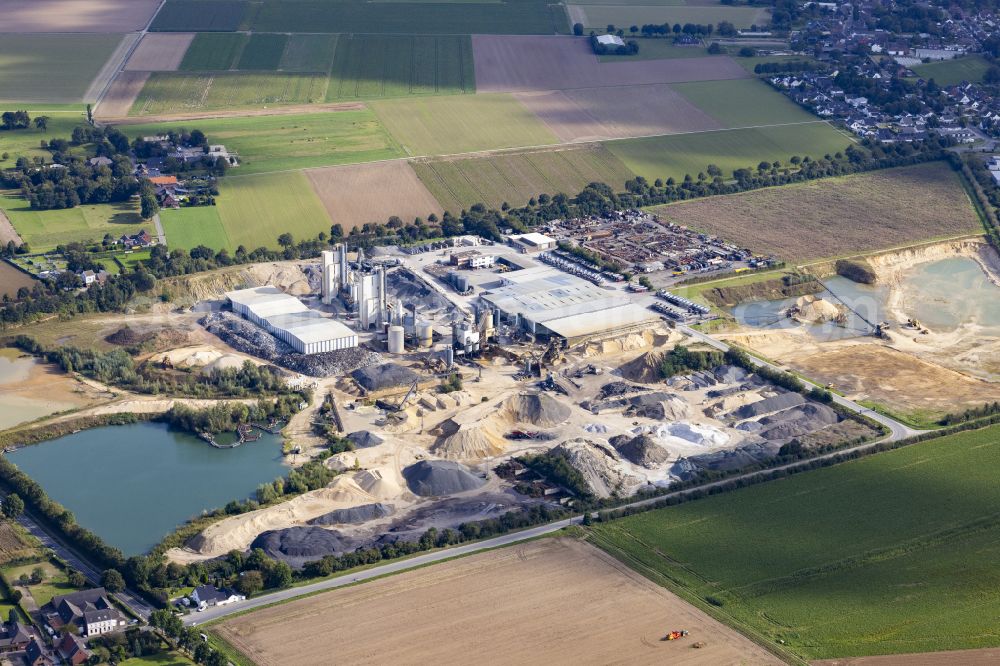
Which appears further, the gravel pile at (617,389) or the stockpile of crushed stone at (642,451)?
the gravel pile at (617,389)

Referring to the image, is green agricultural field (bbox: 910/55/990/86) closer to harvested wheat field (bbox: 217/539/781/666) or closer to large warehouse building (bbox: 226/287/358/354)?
large warehouse building (bbox: 226/287/358/354)

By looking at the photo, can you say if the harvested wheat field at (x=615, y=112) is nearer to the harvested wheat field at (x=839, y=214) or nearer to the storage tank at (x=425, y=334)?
the harvested wheat field at (x=839, y=214)

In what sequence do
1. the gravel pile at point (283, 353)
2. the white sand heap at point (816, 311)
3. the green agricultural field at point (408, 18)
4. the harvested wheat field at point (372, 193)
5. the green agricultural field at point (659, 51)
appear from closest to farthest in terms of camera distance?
1. the gravel pile at point (283, 353)
2. the white sand heap at point (816, 311)
3. the harvested wheat field at point (372, 193)
4. the green agricultural field at point (659, 51)
5. the green agricultural field at point (408, 18)

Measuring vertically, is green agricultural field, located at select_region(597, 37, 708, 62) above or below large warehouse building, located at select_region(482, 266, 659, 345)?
above

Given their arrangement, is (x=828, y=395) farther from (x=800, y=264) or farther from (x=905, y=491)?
(x=800, y=264)

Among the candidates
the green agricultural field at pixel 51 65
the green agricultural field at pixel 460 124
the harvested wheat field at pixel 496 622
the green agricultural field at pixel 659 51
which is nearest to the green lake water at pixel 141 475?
the harvested wheat field at pixel 496 622

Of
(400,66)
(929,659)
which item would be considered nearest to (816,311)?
(929,659)

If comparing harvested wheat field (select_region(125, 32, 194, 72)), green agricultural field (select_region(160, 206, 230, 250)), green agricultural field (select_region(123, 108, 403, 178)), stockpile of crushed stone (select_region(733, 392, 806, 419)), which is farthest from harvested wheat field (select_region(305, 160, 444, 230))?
stockpile of crushed stone (select_region(733, 392, 806, 419))
